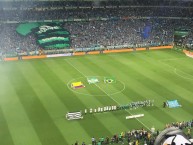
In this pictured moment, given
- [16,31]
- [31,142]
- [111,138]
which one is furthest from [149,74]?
[16,31]

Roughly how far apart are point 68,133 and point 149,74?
76.8ft

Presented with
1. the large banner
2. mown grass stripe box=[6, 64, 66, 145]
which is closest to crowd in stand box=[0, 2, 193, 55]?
the large banner

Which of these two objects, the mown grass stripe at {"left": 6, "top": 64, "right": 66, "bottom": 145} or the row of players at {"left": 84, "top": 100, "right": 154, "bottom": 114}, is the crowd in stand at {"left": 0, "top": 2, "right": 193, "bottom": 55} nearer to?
the mown grass stripe at {"left": 6, "top": 64, "right": 66, "bottom": 145}

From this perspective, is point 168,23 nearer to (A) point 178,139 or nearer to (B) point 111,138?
(B) point 111,138

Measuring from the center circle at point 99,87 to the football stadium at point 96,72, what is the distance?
14cm

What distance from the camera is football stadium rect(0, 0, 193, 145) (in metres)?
34.3

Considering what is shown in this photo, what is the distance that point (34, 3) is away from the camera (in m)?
75.0

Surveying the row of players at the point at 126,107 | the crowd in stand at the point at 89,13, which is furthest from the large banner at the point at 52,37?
the row of players at the point at 126,107

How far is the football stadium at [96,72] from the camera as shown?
3434cm

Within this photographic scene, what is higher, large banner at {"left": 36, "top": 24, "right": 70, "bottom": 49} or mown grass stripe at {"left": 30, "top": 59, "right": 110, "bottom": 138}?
large banner at {"left": 36, "top": 24, "right": 70, "bottom": 49}

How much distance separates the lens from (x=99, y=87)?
153 feet

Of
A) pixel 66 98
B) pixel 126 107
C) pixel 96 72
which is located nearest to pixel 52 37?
pixel 96 72

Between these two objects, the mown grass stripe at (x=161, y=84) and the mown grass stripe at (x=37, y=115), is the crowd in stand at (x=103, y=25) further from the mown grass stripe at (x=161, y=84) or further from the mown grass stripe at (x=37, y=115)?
the mown grass stripe at (x=37, y=115)

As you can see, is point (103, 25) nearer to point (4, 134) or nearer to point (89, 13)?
point (89, 13)
